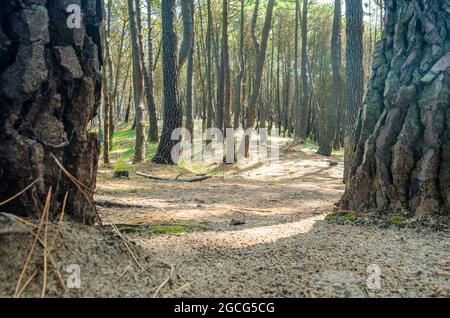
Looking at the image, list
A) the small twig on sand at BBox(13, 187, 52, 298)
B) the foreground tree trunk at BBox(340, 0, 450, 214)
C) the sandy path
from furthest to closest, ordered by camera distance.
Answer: the foreground tree trunk at BBox(340, 0, 450, 214), the sandy path, the small twig on sand at BBox(13, 187, 52, 298)

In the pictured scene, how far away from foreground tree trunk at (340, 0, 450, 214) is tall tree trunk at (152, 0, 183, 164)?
8307mm

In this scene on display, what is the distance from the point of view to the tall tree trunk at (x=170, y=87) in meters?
11.8

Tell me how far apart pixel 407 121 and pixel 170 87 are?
30.0 feet

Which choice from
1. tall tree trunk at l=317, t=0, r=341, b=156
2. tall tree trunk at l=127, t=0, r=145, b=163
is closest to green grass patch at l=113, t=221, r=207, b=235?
tall tree trunk at l=127, t=0, r=145, b=163

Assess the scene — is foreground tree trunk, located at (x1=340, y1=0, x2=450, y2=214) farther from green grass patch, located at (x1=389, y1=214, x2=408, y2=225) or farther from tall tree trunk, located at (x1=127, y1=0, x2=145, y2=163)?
tall tree trunk, located at (x1=127, y1=0, x2=145, y2=163)

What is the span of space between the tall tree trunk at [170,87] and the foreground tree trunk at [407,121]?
8307mm

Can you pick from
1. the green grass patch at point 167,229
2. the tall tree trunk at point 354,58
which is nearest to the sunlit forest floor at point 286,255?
the green grass patch at point 167,229

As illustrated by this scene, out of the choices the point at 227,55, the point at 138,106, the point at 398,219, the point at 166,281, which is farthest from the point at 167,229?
the point at 227,55

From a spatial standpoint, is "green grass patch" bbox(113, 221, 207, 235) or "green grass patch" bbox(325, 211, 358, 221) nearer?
"green grass patch" bbox(113, 221, 207, 235)

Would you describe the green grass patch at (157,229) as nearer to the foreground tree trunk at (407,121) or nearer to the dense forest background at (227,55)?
the foreground tree trunk at (407,121)

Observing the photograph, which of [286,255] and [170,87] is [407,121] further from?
[170,87]

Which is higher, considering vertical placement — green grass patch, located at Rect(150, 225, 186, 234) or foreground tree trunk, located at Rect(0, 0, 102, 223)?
foreground tree trunk, located at Rect(0, 0, 102, 223)

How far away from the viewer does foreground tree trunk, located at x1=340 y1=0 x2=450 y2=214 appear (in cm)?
354

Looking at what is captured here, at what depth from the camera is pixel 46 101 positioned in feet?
7.15
